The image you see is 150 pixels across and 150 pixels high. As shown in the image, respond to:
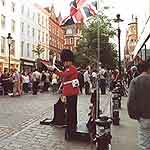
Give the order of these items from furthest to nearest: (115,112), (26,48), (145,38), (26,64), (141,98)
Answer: (26,64)
(26,48)
(145,38)
(115,112)
(141,98)

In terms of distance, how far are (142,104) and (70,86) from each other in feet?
11.5

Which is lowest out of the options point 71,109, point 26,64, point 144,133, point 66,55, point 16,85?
point 144,133

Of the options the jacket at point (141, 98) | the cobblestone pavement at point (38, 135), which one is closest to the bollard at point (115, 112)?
the cobblestone pavement at point (38, 135)

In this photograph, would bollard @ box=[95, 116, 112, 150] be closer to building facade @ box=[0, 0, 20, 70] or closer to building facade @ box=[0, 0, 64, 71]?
building facade @ box=[0, 0, 64, 71]

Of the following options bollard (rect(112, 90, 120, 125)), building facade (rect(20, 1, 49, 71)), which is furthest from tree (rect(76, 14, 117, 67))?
bollard (rect(112, 90, 120, 125))

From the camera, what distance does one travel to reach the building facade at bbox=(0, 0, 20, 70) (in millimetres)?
49716

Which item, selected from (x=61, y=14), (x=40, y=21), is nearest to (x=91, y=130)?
(x=61, y=14)

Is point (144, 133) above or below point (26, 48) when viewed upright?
below

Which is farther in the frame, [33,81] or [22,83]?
[22,83]

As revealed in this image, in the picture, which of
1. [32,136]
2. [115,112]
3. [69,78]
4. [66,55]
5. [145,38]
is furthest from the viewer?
[145,38]

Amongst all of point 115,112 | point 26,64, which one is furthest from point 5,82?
point 26,64

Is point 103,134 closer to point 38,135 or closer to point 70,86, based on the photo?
point 70,86

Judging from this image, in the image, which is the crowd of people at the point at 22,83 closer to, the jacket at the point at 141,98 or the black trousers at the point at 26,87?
the black trousers at the point at 26,87

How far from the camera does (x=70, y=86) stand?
920 centimetres
